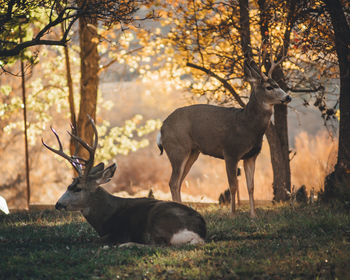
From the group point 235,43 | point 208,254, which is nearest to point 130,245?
point 208,254

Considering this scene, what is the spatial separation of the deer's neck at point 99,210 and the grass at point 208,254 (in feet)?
0.73

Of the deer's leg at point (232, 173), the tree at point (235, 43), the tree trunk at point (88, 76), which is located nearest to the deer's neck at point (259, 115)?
the deer's leg at point (232, 173)

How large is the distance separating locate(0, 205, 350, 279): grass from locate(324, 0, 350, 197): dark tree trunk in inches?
74.6

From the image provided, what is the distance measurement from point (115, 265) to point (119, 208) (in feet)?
5.83

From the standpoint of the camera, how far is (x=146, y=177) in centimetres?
2344

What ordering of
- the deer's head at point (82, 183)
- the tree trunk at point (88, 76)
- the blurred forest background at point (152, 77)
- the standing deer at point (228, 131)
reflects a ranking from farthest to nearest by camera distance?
the tree trunk at point (88, 76), the blurred forest background at point (152, 77), the standing deer at point (228, 131), the deer's head at point (82, 183)

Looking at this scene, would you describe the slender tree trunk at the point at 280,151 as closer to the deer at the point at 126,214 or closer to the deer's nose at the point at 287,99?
the deer's nose at the point at 287,99

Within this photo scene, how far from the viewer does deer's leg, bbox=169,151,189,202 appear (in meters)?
10.0

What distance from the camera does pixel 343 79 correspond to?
1028cm

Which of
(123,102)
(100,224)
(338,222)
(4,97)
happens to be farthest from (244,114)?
(123,102)

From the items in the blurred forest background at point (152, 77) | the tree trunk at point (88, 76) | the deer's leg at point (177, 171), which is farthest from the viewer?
the tree trunk at point (88, 76)

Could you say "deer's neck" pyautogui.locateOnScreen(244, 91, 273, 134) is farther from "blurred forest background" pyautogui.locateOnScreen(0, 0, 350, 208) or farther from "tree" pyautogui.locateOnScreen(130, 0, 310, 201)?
"tree" pyautogui.locateOnScreen(130, 0, 310, 201)

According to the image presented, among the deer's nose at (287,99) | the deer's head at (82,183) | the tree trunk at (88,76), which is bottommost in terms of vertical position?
the deer's head at (82,183)

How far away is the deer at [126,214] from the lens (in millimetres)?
6570
